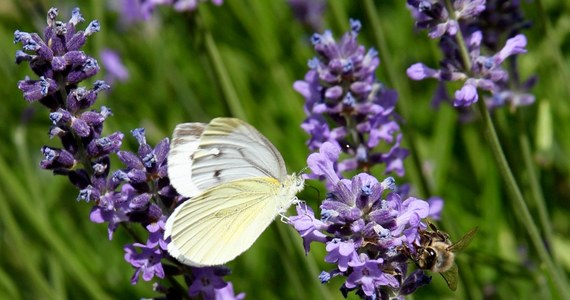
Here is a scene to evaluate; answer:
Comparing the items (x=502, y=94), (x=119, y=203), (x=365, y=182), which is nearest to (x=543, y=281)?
(x=502, y=94)

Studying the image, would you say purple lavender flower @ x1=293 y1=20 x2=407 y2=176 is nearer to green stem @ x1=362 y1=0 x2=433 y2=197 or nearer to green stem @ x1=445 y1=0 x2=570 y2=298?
green stem @ x1=445 y1=0 x2=570 y2=298

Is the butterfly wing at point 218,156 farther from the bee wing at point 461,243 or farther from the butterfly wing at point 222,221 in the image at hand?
the bee wing at point 461,243

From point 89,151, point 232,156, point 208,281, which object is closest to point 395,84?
point 232,156

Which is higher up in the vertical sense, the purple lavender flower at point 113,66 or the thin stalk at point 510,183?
the purple lavender flower at point 113,66

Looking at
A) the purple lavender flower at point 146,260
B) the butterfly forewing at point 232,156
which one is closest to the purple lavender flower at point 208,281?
the purple lavender flower at point 146,260

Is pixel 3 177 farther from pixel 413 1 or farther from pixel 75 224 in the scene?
pixel 413 1

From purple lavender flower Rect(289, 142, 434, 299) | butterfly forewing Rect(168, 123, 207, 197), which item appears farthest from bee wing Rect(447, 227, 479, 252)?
butterfly forewing Rect(168, 123, 207, 197)

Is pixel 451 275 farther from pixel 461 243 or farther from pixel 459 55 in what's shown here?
pixel 459 55
